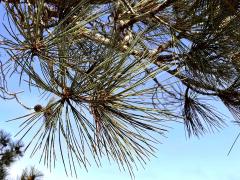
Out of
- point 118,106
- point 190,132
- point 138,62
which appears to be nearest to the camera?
point 138,62

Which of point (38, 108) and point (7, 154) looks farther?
point (7, 154)

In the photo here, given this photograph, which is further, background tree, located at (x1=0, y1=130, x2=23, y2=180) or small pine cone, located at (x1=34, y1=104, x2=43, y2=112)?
background tree, located at (x1=0, y1=130, x2=23, y2=180)

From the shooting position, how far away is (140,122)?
146 centimetres

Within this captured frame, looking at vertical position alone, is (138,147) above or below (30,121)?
below

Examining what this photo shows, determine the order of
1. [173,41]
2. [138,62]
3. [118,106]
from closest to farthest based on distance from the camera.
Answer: [138,62] < [118,106] < [173,41]

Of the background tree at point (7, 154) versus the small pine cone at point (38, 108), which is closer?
the small pine cone at point (38, 108)

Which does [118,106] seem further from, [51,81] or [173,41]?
[173,41]

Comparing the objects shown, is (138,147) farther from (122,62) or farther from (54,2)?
(54,2)

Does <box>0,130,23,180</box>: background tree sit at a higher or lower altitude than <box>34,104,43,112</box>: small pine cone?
Answer: higher

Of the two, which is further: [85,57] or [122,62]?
[85,57]

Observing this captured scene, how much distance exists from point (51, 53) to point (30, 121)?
0.23 meters

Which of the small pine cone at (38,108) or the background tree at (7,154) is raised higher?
the background tree at (7,154)

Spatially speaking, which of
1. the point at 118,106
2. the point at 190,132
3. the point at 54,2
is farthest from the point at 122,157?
the point at 190,132

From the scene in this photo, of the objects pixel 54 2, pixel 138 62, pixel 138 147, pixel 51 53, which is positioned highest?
pixel 54 2
